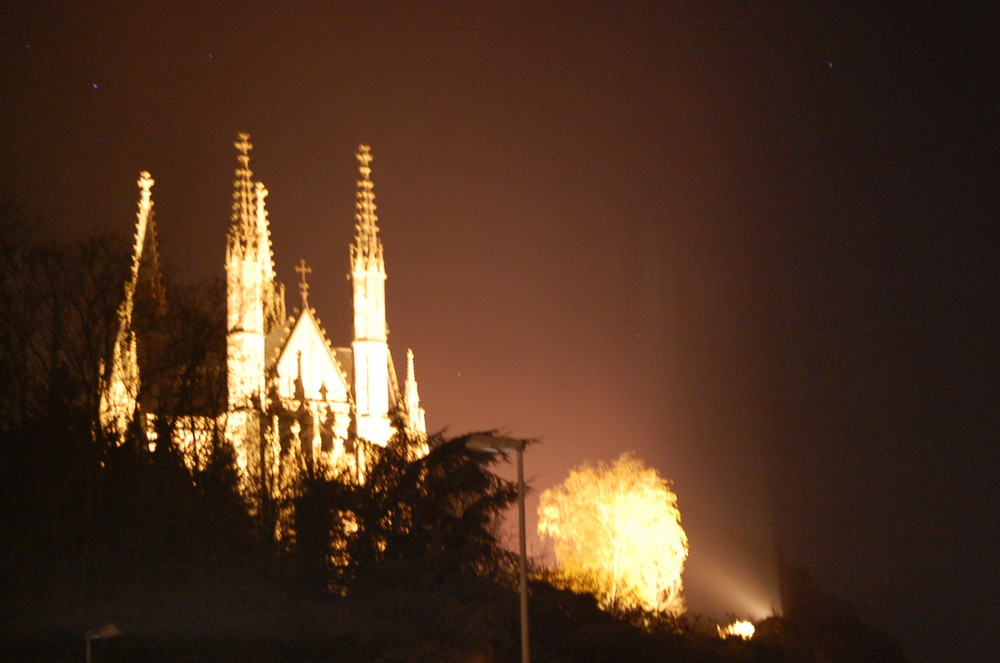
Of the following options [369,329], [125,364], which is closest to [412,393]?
[369,329]

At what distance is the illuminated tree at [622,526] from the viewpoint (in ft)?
145

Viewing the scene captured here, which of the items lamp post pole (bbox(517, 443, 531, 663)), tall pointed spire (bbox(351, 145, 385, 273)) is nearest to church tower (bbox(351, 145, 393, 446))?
tall pointed spire (bbox(351, 145, 385, 273))

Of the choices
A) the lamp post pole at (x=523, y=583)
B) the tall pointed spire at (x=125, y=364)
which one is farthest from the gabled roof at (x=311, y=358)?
the lamp post pole at (x=523, y=583)

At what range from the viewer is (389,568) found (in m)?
22.9

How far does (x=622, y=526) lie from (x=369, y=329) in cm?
1354

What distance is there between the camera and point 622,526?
44875 mm

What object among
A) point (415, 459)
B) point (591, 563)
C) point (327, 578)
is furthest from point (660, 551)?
point (327, 578)

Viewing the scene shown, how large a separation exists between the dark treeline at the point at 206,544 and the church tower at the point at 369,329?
20.7 m

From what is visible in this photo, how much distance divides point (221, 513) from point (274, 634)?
427cm

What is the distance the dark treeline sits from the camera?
1997 centimetres

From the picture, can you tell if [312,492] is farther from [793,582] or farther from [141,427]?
[793,582]

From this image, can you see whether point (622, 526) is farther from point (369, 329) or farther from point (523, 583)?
point (523, 583)

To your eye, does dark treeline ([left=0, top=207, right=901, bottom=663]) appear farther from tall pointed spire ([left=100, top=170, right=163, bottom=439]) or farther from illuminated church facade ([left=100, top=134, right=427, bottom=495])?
illuminated church facade ([left=100, top=134, right=427, bottom=495])

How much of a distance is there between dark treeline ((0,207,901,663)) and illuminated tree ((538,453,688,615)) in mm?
16886
